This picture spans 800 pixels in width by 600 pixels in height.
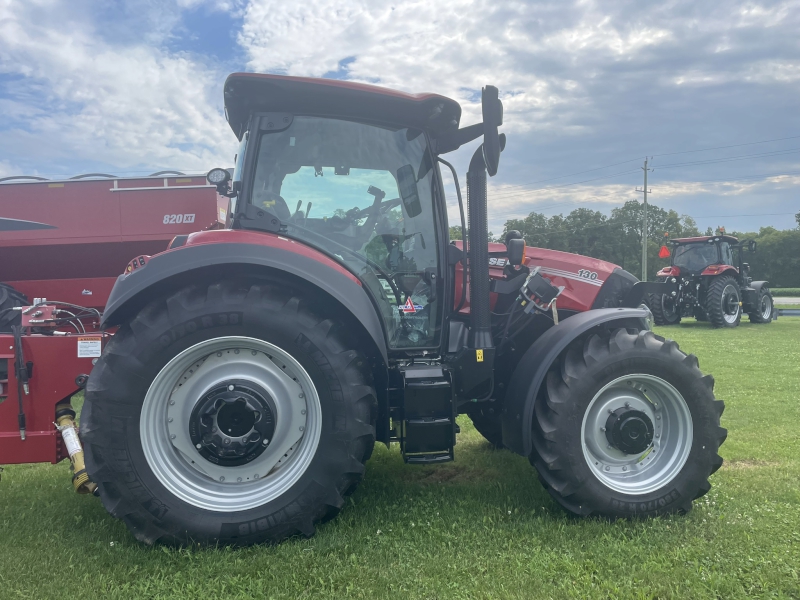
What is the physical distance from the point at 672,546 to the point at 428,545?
1.20 m

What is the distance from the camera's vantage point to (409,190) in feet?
10.9

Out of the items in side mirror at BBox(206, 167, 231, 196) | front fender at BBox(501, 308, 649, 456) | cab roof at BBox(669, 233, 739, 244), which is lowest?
front fender at BBox(501, 308, 649, 456)

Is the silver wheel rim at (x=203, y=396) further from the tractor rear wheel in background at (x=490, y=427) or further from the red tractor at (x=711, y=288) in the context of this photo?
the red tractor at (x=711, y=288)

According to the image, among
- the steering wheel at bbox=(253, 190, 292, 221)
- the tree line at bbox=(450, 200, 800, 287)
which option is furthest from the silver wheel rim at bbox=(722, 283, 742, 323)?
the tree line at bbox=(450, 200, 800, 287)

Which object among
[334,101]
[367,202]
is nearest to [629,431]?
[367,202]

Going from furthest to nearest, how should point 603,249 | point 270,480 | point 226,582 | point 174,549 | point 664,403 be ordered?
1. point 603,249
2. point 664,403
3. point 270,480
4. point 174,549
5. point 226,582

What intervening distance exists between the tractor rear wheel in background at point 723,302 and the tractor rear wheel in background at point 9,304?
15738 millimetres

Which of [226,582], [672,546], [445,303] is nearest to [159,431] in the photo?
[226,582]

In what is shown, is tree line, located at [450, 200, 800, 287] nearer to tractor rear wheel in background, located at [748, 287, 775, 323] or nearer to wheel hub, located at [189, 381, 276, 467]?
tractor rear wheel in background, located at [748, 287, 775, 323]

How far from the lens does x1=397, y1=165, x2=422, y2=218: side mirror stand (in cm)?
331

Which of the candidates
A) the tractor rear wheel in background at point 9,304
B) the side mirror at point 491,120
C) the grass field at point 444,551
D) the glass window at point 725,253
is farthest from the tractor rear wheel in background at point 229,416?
the glass window at point 725,253

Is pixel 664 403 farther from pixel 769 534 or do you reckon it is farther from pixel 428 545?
pixel 428 545

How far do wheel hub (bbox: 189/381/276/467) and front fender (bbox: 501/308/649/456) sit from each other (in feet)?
4.39

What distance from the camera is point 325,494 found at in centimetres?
279
